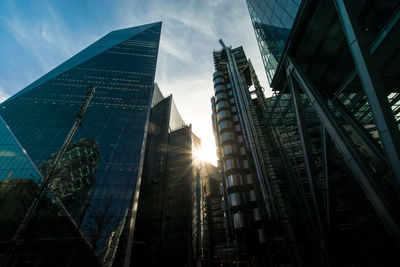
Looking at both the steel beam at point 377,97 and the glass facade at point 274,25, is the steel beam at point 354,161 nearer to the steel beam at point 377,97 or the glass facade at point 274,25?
the steel beam at point 377,97

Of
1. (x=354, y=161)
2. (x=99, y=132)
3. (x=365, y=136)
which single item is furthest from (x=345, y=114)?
(x=99, y=132)

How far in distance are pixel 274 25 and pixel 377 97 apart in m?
10.6

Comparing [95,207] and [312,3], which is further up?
[312,3]

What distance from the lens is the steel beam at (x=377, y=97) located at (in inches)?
180

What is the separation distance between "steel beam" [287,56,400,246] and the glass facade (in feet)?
10.6

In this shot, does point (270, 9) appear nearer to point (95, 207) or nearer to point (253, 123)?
point (253, 123)

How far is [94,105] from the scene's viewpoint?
55.0m

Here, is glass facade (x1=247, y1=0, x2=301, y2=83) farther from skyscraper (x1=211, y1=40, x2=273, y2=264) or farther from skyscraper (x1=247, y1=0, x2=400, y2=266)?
skyscraper (x1=211, y1=40, x2=273, y2=264)

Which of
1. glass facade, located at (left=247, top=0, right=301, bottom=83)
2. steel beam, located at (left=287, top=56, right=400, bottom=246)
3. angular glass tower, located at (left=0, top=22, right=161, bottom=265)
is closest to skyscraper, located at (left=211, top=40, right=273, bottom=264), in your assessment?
glass facade, located at (left=247, top=0, right=301, bottom=83)

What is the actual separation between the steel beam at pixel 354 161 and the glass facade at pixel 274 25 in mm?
3222

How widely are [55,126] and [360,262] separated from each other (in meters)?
65.6

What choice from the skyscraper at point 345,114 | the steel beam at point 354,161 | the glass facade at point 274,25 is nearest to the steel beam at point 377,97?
the skyscraper at point 345,114

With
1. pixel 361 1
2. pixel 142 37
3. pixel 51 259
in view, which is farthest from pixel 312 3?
pixel 142 37

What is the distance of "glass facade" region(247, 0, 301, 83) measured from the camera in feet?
33.7
